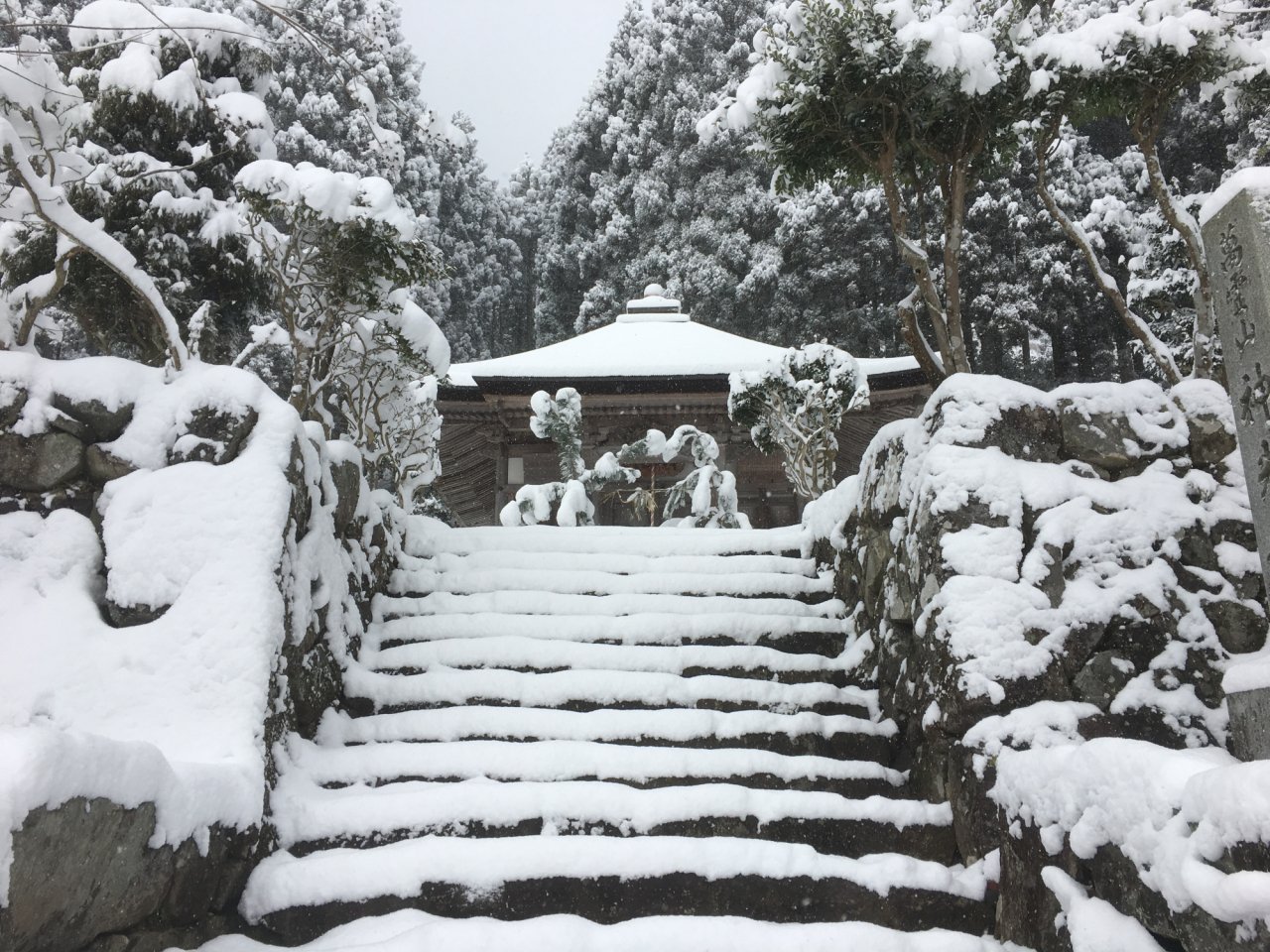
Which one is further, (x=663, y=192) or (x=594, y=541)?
(x=663, y=192)

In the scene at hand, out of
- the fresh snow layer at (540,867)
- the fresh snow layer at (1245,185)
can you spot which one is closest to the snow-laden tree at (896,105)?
the fresh snow layer at (1245,185)

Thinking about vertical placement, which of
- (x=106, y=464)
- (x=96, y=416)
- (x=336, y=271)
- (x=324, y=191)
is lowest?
(x=106, y=464)

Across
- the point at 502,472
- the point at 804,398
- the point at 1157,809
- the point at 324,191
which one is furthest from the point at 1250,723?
the point at 502,472

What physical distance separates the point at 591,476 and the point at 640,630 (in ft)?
7.83

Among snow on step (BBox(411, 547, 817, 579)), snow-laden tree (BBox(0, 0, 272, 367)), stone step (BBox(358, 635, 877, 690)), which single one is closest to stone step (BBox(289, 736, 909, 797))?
stone step (BBox(358, 635, 877, 690))

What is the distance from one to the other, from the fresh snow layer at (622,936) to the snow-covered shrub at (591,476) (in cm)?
348

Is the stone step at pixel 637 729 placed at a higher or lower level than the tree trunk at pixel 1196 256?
lower

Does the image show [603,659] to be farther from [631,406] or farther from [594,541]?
[631,406]

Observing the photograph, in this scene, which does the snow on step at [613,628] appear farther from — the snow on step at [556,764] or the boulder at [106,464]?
the boulder at [106,464]

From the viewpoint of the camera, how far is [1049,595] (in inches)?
106

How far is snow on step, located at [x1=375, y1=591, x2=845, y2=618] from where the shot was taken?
3730mm

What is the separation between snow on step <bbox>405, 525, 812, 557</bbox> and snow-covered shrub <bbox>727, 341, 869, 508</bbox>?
2.04 meters

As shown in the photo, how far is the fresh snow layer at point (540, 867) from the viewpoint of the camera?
89.0 inches

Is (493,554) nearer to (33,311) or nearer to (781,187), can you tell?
(33,311)
